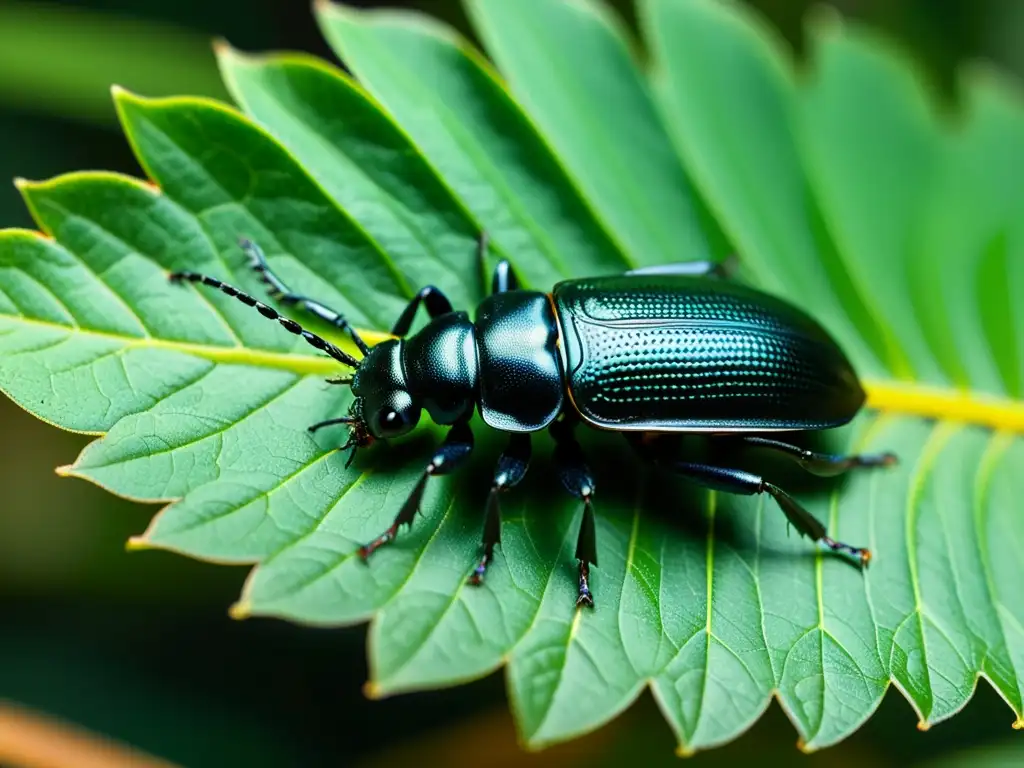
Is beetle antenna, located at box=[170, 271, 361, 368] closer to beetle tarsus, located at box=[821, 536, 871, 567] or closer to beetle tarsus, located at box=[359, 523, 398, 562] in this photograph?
beetle tarsus, located at box=[359, 523, 398, 562]

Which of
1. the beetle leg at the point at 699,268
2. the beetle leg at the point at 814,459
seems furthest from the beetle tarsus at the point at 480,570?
the beetle leg at the point at 699,268

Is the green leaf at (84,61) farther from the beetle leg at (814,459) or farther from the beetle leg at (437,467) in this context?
the beetle leg at (814,459)

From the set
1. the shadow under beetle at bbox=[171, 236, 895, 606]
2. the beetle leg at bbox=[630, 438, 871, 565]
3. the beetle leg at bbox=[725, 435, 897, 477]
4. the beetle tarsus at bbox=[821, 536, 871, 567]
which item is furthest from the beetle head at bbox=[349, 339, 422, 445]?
the beetle tarsus at bbox=[821, 536, 871, 567]

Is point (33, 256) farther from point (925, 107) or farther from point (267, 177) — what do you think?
point (925, 107)

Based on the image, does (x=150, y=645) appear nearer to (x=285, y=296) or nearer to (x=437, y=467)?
(x=285, y=296)

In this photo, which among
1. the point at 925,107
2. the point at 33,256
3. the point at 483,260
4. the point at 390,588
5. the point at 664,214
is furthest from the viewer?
the point at 925,107

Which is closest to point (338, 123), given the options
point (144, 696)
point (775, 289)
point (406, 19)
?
point (406, 19)

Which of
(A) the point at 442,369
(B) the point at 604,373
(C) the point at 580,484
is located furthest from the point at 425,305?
(C) the point at 580,484

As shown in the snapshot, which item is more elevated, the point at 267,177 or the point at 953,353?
the point at 267,177
